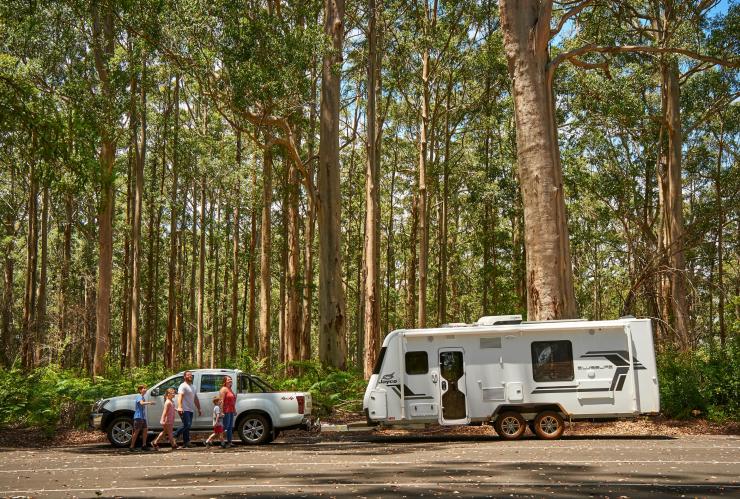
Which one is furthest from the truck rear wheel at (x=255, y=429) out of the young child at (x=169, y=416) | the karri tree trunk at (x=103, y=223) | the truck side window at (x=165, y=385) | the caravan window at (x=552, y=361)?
the karri tree trunk at (x=103, y=223)

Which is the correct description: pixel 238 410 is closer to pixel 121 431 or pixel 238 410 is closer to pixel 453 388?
pixel 121 431

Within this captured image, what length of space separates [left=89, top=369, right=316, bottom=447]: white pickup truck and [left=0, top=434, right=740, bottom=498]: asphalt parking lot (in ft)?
2.13

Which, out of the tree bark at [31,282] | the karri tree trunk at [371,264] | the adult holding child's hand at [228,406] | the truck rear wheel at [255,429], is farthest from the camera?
the tree bark at [31,282]

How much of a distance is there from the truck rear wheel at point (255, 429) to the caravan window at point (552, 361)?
5.56 metres

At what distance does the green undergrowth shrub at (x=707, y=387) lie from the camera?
16844 millimetres

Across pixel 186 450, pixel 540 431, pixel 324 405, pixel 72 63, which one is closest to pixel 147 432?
pixel 186 450

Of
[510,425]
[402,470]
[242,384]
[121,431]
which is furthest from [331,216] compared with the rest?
[402,470]

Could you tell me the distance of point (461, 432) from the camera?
699 inches

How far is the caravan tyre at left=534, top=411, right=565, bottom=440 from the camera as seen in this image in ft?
50.2

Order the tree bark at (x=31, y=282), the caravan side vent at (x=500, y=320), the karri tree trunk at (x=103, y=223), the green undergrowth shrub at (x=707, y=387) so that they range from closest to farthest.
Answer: the caravan side vent at (x=500, y=320) → the green undergrowth shrub at (x=707, y=387) → the karri tree trunk at (x=103, y=223) → the tree bark at (x=31, y=282)

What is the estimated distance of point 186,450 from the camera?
1534cm

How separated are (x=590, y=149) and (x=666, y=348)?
17133 millimetres

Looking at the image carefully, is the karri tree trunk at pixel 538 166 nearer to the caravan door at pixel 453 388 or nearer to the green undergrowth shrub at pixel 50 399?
the caravan door at pixel 453 388

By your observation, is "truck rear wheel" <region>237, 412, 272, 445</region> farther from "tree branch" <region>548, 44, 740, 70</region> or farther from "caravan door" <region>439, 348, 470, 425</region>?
"tree branch" <region>548, 44, 740, 70</region>
